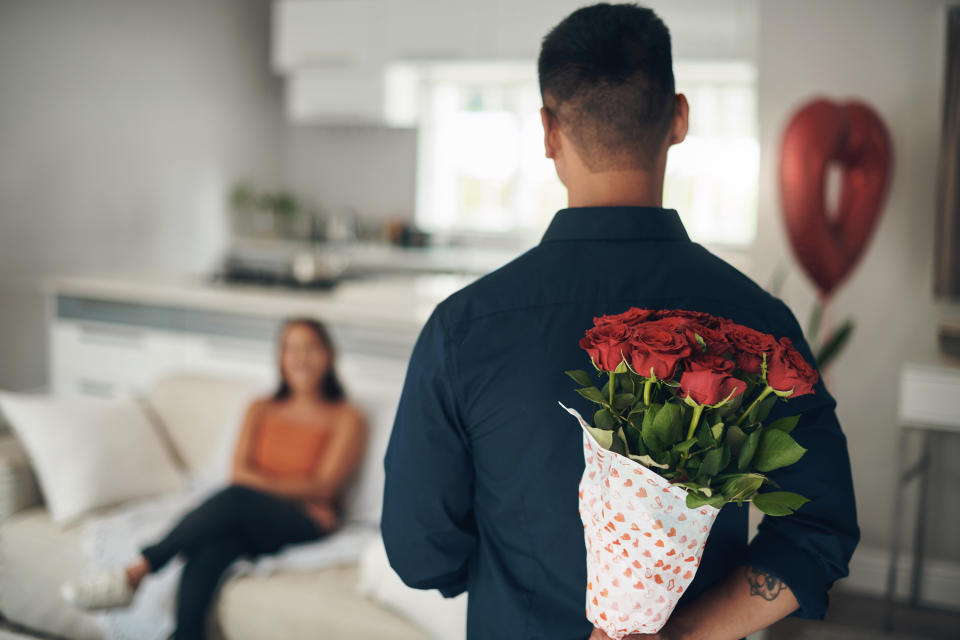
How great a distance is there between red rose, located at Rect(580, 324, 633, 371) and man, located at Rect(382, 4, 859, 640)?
13cm

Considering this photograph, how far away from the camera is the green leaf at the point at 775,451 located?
715 millimetres

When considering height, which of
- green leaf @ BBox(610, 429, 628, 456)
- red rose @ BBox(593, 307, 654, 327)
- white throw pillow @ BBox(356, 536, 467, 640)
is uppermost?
red rose @ BBox(593, 307, 654, 327)

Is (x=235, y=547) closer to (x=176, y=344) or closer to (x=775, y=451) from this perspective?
(x=176, y=344)

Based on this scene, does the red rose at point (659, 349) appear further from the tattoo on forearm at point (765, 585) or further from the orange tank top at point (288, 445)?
the orange tank top at point (288, 445)

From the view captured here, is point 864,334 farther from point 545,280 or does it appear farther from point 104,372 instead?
point 104,372

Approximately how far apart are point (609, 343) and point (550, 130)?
11.6 inches

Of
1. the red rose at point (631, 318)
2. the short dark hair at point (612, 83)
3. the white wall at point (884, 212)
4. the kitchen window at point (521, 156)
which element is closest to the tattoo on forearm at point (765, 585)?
the red rose at point (631, 318)

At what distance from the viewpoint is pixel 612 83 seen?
84 centimetres

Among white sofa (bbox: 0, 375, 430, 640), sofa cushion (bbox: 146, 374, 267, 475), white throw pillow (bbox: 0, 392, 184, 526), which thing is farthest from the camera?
sofa cushion (bbox: 146, 374, 267, 475)

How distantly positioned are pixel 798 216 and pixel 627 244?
2222 millimetres

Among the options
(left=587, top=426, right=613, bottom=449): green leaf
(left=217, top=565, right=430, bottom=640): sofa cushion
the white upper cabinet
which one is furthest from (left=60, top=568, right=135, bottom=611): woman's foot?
the white upper cabinet

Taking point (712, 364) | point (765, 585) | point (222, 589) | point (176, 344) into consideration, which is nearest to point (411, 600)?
point (222, 589)

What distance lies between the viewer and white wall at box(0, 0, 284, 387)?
448 centimetres

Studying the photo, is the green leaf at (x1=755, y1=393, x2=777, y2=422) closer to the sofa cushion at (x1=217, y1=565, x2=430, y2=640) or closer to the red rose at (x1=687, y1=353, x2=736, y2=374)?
the red rose at (x1=687, y1=353, x2=736, y2=374)
